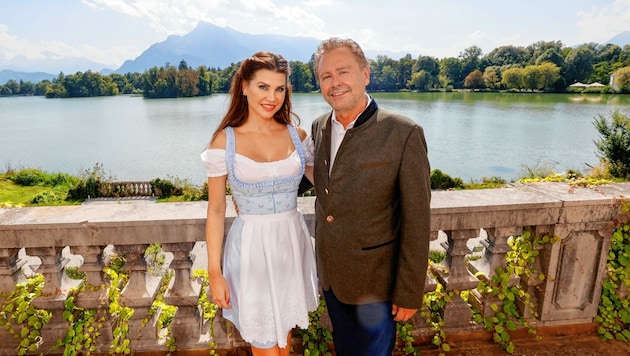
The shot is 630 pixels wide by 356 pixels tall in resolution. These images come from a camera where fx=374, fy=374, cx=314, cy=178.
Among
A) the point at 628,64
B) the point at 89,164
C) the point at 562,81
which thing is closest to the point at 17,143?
the point at 89,164

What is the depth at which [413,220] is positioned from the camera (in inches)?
66.4

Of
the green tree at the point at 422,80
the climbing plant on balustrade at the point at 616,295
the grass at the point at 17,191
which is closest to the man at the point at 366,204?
the climbing plant on balustrade at the point at 616,295

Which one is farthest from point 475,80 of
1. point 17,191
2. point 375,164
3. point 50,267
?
point 50,267

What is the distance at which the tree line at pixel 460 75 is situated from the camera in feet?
233

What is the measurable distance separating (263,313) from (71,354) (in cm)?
138

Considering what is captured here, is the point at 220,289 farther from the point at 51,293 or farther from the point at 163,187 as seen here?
the point at 163,187

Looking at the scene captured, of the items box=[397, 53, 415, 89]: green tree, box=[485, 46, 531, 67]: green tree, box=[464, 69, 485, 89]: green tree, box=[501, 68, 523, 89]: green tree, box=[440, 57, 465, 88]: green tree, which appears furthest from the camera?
box=[397, 53, 415, 89]: green tree

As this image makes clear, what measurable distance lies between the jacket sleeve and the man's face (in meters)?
0.33

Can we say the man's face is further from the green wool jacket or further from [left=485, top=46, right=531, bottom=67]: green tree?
[left=485, top=46, right=531, bottom=67]: green tree

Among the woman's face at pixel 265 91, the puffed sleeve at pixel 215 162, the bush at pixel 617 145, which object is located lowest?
the bush at pixel 617 145

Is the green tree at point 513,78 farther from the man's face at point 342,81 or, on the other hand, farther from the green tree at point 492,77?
the man's face at point 342,81

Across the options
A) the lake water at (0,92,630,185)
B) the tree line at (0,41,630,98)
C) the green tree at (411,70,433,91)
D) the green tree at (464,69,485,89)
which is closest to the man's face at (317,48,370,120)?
the lake water at (0,92,630,185)

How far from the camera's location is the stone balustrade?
2.21 meters

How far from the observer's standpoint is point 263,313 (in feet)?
6.44
